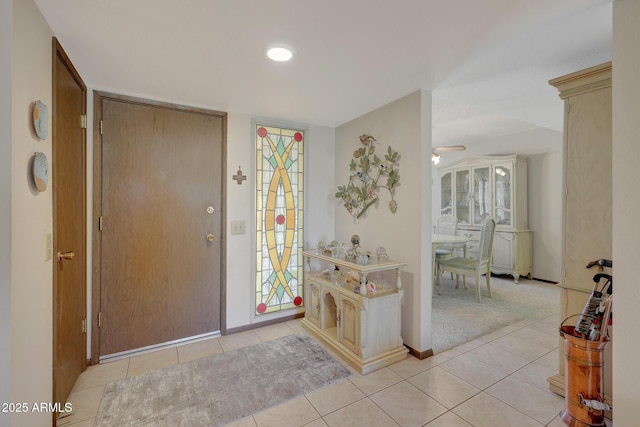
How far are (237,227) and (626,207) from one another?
2642 mm

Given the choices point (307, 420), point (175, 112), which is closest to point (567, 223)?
point (307, 420)

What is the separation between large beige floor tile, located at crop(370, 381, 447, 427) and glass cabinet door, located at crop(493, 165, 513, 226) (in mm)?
3687

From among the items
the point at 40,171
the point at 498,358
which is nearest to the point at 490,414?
the point at 498,358

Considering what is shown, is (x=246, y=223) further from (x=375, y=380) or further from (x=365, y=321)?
(x=375, y=380)

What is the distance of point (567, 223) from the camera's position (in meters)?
1.80

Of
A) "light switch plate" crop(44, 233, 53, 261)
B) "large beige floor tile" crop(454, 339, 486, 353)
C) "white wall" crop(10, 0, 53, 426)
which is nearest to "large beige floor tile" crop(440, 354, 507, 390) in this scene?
"large beige floor tile" crop(454, 339, 486, 353)

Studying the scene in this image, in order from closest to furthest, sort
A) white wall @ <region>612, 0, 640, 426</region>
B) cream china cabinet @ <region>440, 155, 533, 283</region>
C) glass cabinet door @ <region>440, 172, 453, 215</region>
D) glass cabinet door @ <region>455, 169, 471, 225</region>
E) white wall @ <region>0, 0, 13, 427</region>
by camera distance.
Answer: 1. white wall @ <region>0, 0, 13, 427</region>
2. white wall @ <region>612, 0, 640, 426</region>
3. cream china cabinet @ <region>440, 155, 533, 283</region>
4. glass cabinet door @ <region>455, 169, 471, 225</region>
5. glass cabinet door @ <region>440, 172, 453, 215</region>

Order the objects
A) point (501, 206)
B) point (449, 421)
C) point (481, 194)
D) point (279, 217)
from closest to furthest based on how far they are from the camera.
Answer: point (449, 421), point (279, 217), point (501, 206), point (481, 194)

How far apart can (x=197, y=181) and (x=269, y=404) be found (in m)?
1.88

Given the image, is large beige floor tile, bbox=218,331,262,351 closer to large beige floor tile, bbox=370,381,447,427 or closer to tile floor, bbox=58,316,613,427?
tile floor, bbox=58,316,613,427

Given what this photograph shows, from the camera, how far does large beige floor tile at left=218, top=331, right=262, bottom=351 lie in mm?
2535

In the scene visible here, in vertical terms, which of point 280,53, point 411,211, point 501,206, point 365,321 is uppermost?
point 280,53

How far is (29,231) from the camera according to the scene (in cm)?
127

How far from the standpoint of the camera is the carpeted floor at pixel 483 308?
8.98ft
